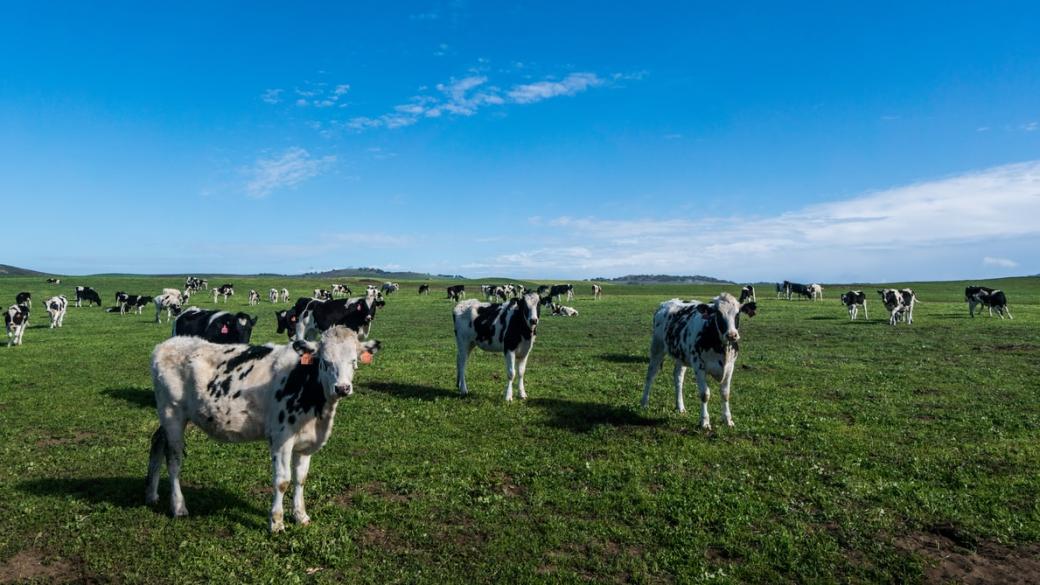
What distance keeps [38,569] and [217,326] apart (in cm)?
1205

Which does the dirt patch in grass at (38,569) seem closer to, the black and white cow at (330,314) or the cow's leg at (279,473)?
the cow's leg at (279,473)

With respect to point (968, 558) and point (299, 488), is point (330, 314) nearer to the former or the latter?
point (299, 488)

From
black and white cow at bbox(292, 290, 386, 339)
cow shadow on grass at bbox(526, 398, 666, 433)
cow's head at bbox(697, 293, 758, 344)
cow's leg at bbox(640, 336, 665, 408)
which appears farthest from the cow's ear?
black and white cow at bbox(292, 290, 386, 339)

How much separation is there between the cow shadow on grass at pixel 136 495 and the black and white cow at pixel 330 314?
44.2 ft

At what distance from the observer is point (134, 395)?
17.0 meters

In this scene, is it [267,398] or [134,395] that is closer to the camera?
[267,398]

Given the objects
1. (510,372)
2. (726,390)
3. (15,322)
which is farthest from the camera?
(15,322)

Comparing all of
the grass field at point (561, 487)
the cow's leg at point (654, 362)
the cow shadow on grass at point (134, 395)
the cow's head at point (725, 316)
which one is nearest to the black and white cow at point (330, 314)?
the grass field at point (561, 487)

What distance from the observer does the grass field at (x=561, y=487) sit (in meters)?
7.41

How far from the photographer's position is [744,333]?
115 feet

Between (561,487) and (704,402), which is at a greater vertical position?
(704,402)

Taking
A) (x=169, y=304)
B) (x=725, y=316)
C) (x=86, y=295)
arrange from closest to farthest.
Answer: (x=725, y=316) < (x=169, y=304) < (x=86, y=295)

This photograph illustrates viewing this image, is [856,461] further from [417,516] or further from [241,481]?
[241,481]

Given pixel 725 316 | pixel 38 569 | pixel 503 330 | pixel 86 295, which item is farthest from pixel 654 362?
pixel 86 295
